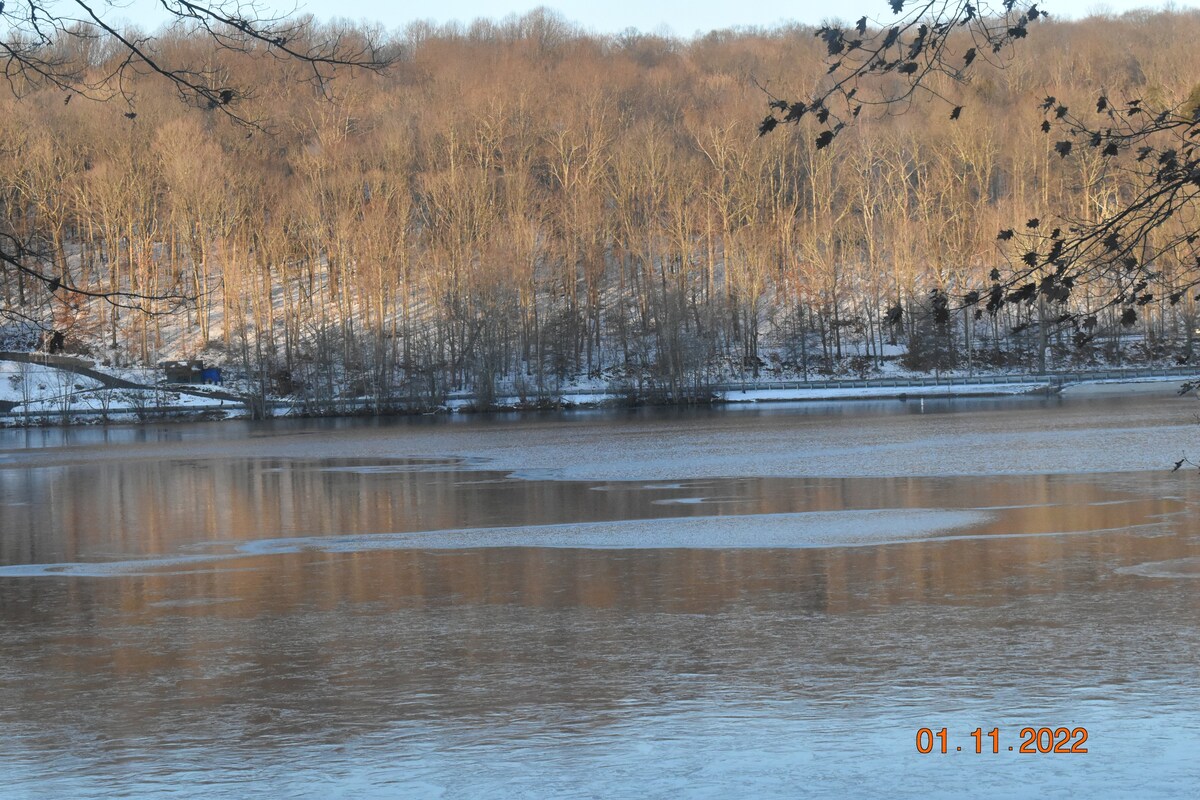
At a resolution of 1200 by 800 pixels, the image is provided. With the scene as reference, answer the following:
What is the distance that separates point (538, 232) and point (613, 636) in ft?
216

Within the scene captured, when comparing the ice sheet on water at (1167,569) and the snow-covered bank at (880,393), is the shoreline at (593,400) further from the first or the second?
the ice sheet on water at (1167,569)

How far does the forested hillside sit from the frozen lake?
138ft

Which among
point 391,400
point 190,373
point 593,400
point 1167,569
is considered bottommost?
point 1167,569

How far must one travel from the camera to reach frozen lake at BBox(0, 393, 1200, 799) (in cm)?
790

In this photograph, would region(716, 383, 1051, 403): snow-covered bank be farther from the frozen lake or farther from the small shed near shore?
the frozen lake

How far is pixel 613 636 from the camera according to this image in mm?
11578

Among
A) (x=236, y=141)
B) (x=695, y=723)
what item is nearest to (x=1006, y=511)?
(x=695, y=723)

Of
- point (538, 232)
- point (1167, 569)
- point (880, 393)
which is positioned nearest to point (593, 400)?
point (880, 393)

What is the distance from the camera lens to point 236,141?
8381cm

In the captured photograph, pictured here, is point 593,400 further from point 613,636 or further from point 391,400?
point 613,636

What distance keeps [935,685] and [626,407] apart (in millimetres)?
53047

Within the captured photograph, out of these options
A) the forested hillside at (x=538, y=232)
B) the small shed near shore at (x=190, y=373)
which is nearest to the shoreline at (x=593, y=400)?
the forested hillside at (x=538, y=232)

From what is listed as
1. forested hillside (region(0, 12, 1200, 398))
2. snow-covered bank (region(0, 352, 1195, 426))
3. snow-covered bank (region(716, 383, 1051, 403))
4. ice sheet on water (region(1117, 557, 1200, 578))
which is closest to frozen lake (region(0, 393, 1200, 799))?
ice sheet on water (region(1117, 557, 1200, 578))

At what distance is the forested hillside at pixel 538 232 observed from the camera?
68375 millimetres
